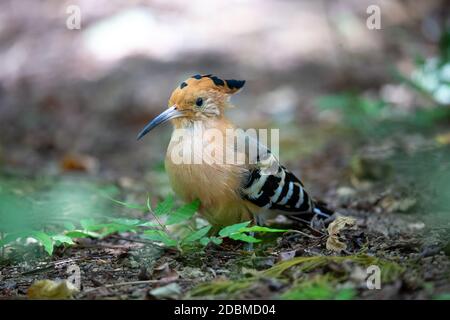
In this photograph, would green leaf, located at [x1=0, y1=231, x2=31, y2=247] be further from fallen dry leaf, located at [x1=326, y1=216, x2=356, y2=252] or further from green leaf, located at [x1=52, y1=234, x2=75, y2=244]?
fallen dry leaf, located at [x1=326, y1=216, x2=356, y2=252]

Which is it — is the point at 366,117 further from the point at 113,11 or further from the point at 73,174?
the point at 113,11

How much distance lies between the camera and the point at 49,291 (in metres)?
3.21

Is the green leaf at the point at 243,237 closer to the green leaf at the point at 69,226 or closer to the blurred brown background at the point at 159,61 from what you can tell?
the green leaf at the point at 69,226

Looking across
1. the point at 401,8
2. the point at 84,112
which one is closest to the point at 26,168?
the point at 84,112

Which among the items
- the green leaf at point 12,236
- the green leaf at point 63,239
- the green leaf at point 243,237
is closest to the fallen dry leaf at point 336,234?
the green leaf at point 243,237

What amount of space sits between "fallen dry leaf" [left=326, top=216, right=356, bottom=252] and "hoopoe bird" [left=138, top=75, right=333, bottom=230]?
438 mm

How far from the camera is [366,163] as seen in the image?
561 centimetres

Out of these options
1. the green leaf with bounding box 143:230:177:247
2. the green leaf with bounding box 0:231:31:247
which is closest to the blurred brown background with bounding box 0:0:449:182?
the green leaf with bounding box 0:231:31:247

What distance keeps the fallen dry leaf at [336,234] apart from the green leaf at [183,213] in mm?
833

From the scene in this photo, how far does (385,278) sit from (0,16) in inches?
354

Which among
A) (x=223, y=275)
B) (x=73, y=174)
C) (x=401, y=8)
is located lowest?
(x=223, y=275)

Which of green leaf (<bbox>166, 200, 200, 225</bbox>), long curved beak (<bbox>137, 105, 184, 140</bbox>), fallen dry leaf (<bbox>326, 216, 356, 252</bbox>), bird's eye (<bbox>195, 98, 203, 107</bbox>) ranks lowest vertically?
fallen dry leaf (<bbox>326, 216, 356, 252</bbox>)

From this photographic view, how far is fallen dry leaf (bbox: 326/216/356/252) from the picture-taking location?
3.78m

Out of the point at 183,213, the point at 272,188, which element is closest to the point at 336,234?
the point at 272,188
